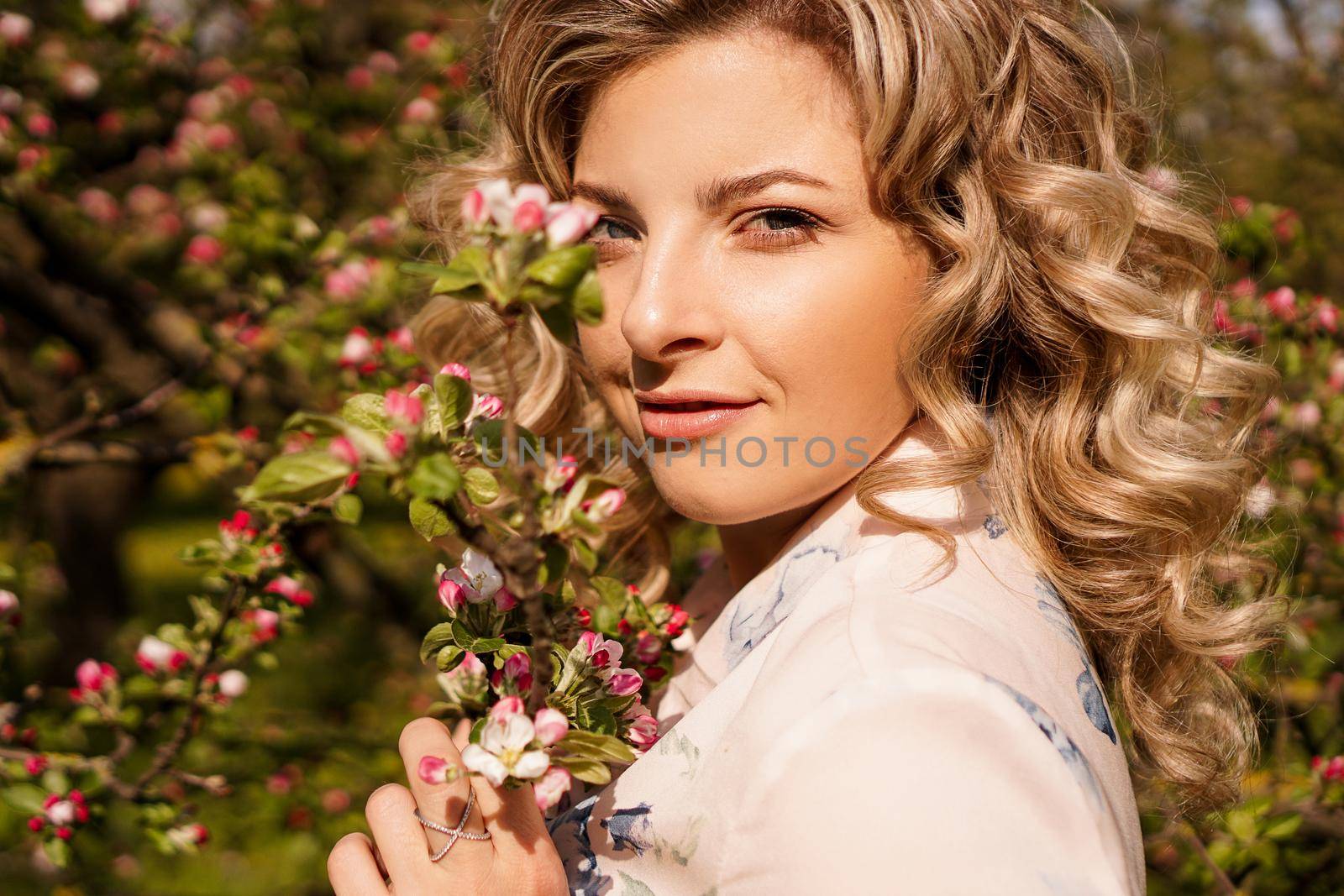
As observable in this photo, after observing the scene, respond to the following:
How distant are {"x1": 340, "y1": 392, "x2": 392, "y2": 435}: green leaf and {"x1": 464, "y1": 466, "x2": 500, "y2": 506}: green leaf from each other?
0.10 metres

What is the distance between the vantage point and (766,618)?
152 centimetres

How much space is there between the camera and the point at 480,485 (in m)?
1.06

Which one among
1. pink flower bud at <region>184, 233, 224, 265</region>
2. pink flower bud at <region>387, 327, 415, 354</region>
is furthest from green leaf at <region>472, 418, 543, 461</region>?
pink flower bud at <region>184, 233, 224, 265</region>

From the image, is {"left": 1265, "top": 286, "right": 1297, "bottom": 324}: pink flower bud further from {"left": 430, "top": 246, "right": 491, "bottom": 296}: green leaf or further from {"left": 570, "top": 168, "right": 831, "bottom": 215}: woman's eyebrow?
{"left": 430, "top": 246, "right": 491, "bottom": 296}: green leaf

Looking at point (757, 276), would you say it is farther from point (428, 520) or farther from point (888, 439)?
point (428, 520)

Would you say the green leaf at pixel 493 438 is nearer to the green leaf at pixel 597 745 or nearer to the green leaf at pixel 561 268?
the green leaf at pixel 561 268

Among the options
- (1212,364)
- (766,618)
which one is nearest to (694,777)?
(766,618)

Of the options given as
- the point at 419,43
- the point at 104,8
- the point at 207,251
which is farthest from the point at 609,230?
the point at 104,8

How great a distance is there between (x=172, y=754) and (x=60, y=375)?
2.49 m

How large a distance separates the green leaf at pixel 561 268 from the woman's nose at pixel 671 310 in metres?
0.50

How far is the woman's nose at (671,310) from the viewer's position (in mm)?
1400

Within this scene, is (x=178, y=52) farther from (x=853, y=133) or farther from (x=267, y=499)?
(x=267, y=499)

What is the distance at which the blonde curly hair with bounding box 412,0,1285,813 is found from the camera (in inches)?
57.5

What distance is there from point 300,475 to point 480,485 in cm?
22
